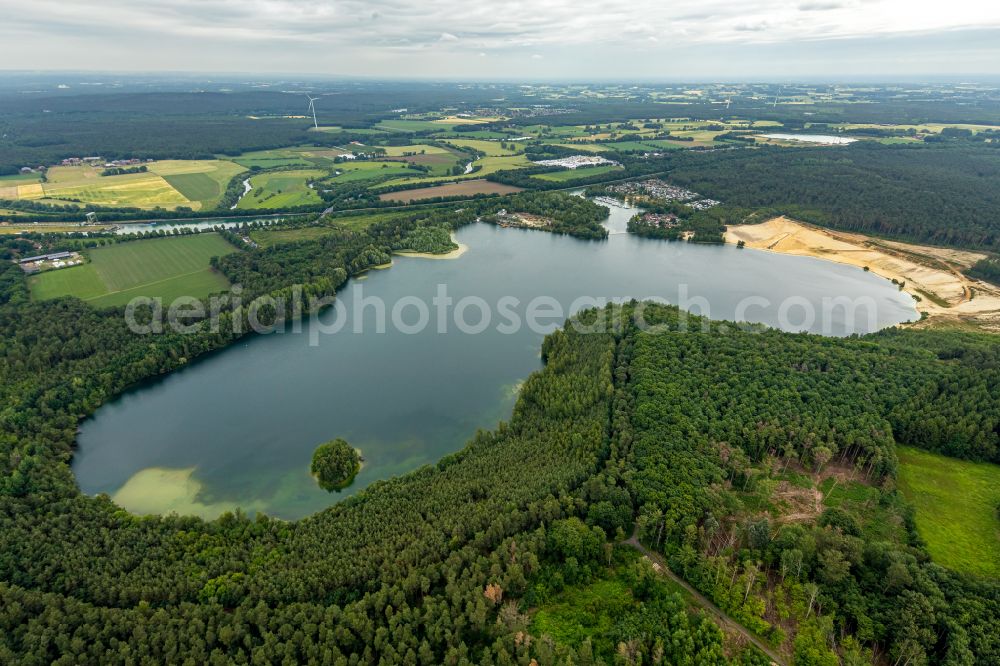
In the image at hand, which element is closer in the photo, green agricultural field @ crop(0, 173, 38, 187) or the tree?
the tree

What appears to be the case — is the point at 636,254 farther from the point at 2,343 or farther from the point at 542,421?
the point at 2,343

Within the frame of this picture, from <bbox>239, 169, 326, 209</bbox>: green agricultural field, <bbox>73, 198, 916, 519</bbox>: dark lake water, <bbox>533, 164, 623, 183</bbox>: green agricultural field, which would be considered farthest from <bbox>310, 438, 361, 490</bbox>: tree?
<bbox>533, 164, 623, 183</bbox>: green agricultural field

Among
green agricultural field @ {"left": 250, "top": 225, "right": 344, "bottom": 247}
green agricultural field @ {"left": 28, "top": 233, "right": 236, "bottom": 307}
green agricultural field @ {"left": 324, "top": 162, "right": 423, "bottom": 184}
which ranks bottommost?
green agricultural field @ {"left": 28, "top": 233, "right": 236, "bottom": 307}

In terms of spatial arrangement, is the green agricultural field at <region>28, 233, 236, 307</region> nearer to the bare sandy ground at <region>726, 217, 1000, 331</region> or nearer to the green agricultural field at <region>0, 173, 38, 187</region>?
the green agricultural field at <region>0, 173, 38, 187</region>

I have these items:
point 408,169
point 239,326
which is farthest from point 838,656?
point 408,169

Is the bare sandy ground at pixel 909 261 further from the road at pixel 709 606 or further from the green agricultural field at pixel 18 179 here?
the green agricultural field at pixel 18 179

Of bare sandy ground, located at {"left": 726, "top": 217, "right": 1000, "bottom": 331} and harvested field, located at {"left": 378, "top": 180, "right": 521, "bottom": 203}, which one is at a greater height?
harvested field, located at {"left": 378, "top": 180, "right": 521, "bottom": 203}
